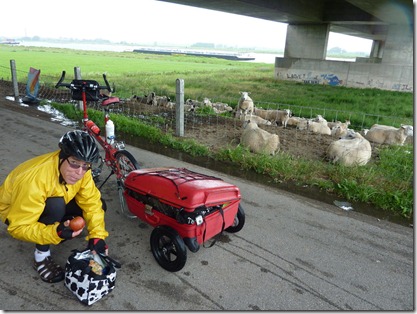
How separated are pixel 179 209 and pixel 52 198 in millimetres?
966

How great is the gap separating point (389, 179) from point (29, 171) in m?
4.59

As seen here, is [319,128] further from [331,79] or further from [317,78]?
[317,78]

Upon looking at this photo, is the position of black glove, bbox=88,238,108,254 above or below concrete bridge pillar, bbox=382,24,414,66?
below

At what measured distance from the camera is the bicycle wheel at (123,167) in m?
3.59

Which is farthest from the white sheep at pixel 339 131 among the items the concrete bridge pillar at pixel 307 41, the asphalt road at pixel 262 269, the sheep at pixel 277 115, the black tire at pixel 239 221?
the concrete bridge pillar at pixel 307 41

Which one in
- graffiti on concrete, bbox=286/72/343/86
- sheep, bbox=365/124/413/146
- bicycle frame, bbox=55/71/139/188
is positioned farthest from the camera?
graffiti on concrete, bbox=286/72/343/86

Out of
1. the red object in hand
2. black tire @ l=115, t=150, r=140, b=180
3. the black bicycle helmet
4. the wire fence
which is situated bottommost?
the wire fence

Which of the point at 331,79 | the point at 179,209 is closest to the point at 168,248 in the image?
the point at 179,209

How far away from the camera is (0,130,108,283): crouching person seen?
7.20 feet

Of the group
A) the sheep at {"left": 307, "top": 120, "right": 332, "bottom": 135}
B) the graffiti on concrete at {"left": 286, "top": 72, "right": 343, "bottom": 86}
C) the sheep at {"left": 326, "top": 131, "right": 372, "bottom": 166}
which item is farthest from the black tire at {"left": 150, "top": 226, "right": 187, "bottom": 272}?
the graffiti on concrete at {"left": 286, "top": 72, "right": 343, "bottom": 86}

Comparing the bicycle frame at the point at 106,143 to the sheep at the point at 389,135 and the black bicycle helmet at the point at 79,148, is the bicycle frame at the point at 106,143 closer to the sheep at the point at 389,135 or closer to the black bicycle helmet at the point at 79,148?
the black bicycle helmet at the point at 79,148

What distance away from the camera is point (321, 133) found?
25.4 ft

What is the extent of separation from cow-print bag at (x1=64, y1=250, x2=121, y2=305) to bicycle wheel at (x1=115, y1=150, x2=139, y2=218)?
107cm

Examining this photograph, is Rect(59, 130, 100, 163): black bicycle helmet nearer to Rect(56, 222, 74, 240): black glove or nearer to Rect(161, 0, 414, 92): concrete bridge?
Rect(56, 222, 74, 240): black glove
